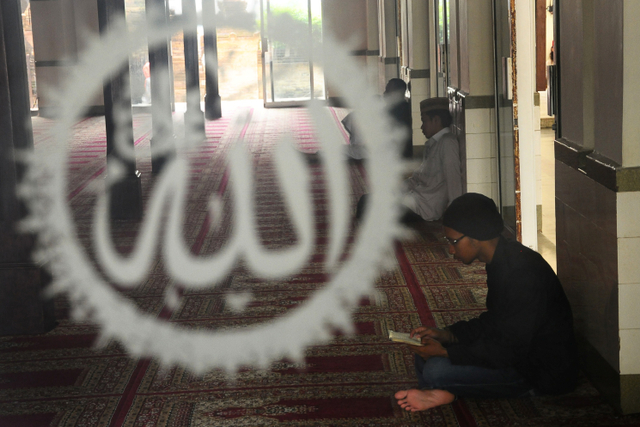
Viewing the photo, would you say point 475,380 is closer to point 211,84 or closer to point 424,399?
point 424,399

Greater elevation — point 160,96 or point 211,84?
point 211,84

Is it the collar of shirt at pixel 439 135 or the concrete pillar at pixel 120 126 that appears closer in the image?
the collar of shirt at pixel 439 135

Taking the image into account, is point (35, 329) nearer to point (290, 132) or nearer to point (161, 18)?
point (161, 18)

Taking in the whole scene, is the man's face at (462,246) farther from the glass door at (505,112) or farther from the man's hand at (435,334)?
the glass door at (505,112)

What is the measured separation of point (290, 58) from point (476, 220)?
43.7ft

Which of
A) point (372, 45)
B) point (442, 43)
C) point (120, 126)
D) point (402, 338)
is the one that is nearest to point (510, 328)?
point (402, 338)

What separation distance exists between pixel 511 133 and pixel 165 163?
161 inches

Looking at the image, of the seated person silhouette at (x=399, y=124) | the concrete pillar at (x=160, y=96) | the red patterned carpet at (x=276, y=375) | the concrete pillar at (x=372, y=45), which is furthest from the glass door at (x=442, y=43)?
the concrete pillar at (x=372, y=45)

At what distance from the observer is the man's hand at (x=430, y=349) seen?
243 centimetres

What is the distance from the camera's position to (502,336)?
236 cm

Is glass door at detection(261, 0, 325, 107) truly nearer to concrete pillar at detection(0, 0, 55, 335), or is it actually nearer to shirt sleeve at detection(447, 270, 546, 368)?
concrete pillar at detection(0, 0, 55, 335)

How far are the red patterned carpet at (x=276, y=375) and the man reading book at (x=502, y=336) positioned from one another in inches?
2.5

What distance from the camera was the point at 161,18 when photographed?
756 cm

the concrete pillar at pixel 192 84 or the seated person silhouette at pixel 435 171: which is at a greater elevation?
the concrete pillar at pixel 192 84
